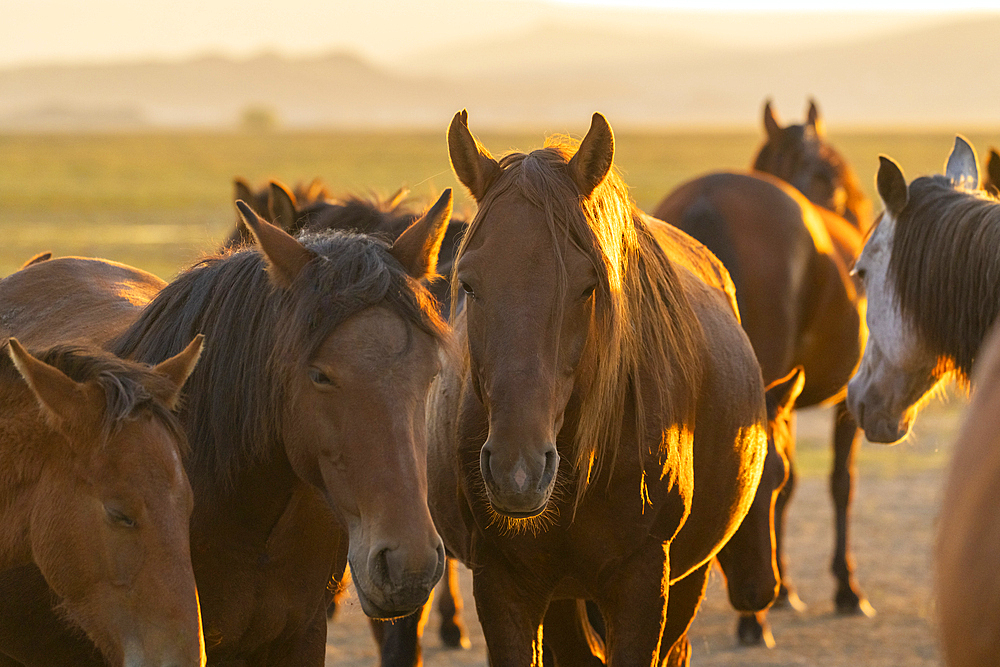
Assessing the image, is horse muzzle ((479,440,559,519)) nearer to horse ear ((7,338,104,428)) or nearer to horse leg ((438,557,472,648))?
horse ear ((7,338,104,428))

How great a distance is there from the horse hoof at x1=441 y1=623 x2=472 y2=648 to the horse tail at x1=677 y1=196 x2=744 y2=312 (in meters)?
2.49

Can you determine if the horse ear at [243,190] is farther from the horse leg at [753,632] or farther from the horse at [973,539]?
the horse at [973,539]

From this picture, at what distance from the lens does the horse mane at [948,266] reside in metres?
3.81

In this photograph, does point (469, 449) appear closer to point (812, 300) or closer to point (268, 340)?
point (268, 340)

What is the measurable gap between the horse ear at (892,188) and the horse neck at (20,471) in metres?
3.07

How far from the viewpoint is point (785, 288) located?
652 centimetres

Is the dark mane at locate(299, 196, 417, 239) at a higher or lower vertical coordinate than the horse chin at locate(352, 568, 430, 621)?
higher

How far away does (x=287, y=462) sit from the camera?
3320 mm

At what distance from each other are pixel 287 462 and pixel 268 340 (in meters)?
0.37

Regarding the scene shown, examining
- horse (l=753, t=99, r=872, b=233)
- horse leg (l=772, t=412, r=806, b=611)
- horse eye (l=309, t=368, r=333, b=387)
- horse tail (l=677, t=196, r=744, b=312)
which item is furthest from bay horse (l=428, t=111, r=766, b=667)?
horse (l=753, t=99, r=872, b=233)

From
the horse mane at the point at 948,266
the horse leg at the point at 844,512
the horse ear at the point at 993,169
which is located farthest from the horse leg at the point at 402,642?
the horse leg at the point at 844,512

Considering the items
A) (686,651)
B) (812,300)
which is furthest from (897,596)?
(686,651)

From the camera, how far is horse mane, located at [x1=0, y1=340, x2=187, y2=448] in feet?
9.46

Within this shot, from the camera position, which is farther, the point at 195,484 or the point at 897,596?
the point at 897,596
